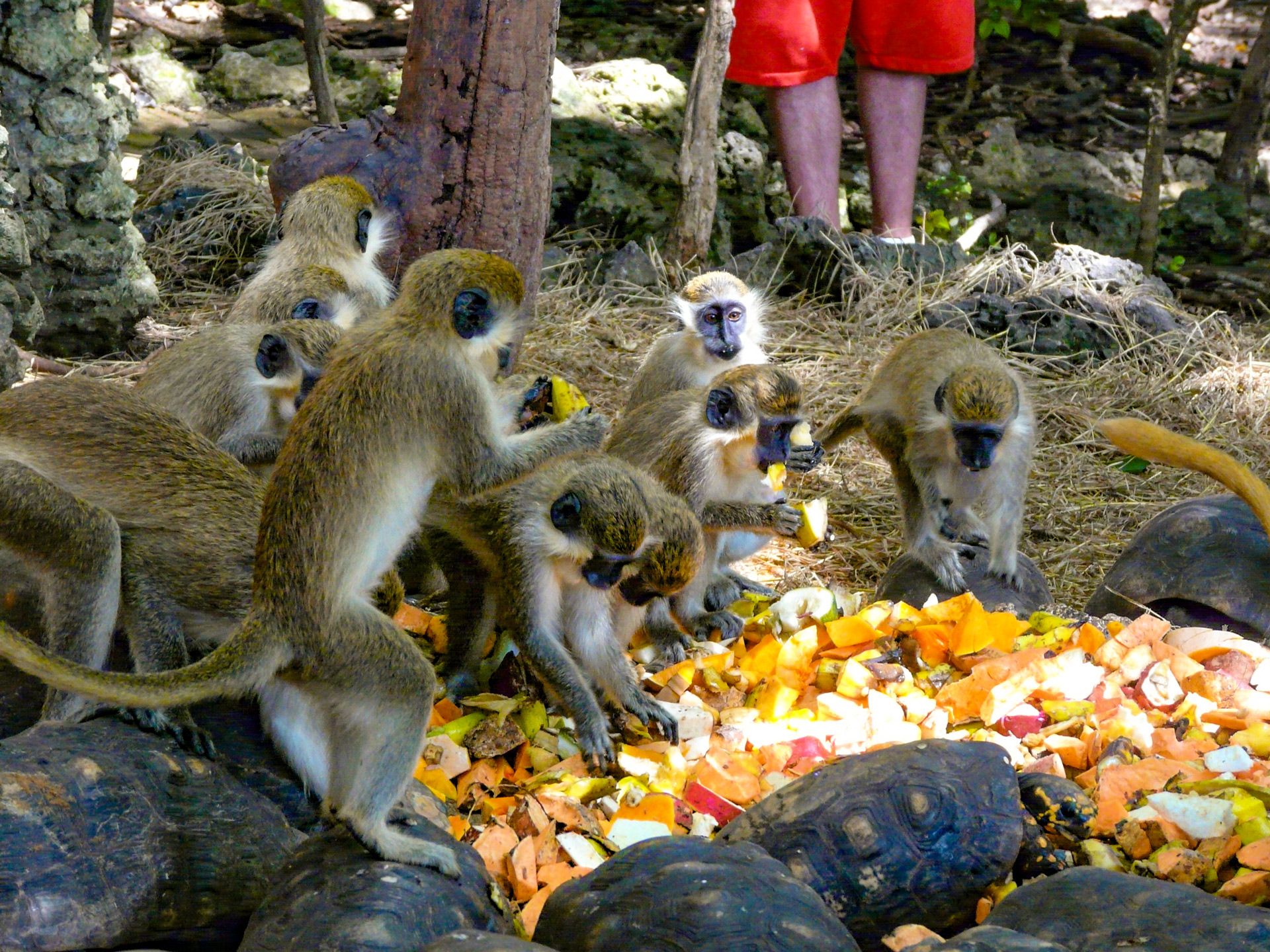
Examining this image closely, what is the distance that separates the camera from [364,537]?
324cm

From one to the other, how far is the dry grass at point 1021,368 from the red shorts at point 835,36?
58.8 inches

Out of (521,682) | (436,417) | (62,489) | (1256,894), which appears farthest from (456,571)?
(1256,894)

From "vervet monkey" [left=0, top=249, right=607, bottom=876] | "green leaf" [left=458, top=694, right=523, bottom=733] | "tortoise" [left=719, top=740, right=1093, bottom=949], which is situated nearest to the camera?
"vervet monkey" [left=0, top=249, right=607, bottom=876]

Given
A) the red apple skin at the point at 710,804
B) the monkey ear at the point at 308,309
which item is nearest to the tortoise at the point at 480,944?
the red apple skin at the point at 710,804

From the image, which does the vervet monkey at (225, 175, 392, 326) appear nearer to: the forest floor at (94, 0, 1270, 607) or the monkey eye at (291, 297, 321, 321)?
the monkey eye at (291, 297, 321, 321)

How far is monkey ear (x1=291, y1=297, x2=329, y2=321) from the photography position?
5.19 metres

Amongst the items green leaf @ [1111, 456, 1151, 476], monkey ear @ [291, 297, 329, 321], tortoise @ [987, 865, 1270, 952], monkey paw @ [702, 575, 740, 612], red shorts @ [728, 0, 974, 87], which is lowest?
green leaf @ [1111, 456, 1151, 476]

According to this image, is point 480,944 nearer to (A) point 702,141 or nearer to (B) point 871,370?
(B) point 871,370

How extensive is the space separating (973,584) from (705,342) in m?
1.73

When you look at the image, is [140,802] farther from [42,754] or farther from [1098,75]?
[1098,75]

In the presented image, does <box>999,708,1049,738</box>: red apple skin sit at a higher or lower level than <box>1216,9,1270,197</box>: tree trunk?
lower

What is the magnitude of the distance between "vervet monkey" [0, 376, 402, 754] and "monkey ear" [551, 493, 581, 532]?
0.83m

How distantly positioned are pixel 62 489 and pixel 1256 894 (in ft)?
9.86

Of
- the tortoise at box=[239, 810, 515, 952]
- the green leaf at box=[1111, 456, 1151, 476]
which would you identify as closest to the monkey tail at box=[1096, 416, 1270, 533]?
the green leaf at box=[1111, 456, 1151, 476]
